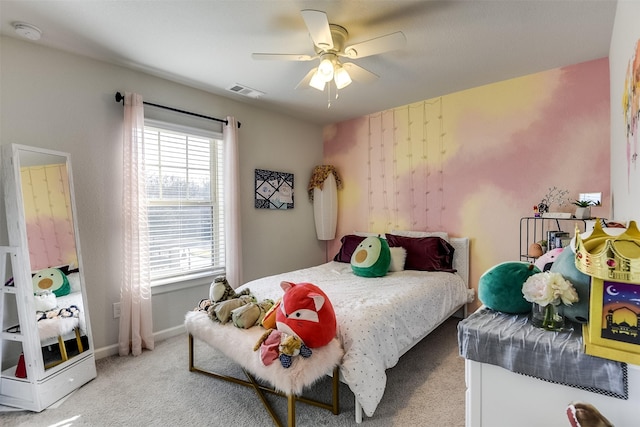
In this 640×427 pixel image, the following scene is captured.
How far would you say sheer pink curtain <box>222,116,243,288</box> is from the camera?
332 centimetres

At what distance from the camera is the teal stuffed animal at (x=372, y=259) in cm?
300

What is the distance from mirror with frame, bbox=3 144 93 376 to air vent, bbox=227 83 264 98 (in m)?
1.54

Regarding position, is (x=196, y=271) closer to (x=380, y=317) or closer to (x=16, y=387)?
(x=16, y=387)

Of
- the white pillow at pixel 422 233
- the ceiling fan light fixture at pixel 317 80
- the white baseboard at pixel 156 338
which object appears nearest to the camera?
the ceiling fan light fixture at pixel 317 80

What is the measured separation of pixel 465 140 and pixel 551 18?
4.63 feet

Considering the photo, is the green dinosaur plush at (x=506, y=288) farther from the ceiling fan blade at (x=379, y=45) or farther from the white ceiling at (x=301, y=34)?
the white ceiling at (x=301, y=34)

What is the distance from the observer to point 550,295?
97 centimetres

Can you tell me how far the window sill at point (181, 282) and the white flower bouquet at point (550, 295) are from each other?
9.58 feet

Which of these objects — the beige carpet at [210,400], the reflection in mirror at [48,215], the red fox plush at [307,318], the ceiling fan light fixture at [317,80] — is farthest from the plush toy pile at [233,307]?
the ceiling fan light fixture at [317,80]

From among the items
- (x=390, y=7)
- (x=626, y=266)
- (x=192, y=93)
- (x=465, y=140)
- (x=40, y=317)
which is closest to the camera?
(x=626, y=266)

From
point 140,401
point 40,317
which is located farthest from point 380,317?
point 40,317

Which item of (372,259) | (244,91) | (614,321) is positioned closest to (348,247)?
(372,259)

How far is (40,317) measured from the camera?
206 centimetres

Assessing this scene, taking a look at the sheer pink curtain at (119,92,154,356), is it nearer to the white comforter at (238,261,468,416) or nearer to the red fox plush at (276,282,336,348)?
the white comforter at (238,261,468,416)
